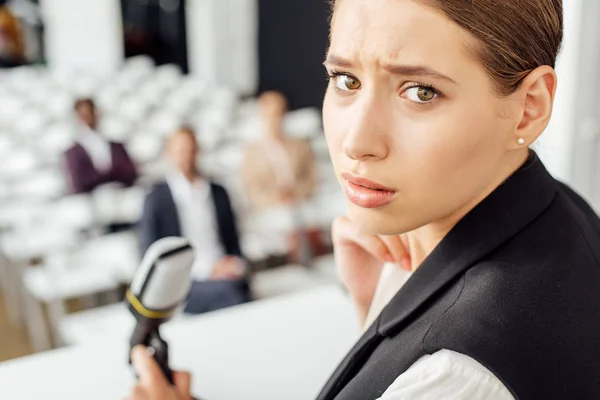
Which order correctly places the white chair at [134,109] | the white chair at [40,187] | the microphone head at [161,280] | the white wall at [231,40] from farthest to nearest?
1. the white wall at [231,40]
2. the white chair at [134,109]
3. the white chair at [40,187]
4. the microphone head at [161,280]

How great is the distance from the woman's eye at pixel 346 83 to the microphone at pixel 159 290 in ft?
0.80

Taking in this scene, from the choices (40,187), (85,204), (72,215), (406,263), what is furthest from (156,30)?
(406,263)

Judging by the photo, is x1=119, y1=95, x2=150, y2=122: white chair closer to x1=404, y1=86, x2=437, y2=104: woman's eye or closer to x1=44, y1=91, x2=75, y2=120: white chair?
x1=44, y1=91, x2=75, y2=120: white chair

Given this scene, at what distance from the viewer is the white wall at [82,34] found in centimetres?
908

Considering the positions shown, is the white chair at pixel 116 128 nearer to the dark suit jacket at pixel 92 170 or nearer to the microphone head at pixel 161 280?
the dark suit jacket at pixel 92 170

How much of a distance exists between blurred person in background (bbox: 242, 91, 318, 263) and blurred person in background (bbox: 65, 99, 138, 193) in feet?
2.19

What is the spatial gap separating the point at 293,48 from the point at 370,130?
7474 mm

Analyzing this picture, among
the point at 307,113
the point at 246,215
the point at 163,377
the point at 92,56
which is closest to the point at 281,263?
the point at 246,215

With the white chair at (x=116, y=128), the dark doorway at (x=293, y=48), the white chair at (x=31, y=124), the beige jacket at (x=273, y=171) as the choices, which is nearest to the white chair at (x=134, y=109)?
the white chair at (x=116, y=128)

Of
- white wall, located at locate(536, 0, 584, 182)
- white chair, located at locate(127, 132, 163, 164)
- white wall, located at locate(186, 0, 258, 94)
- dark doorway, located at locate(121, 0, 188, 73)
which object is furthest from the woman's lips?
dark doorway, located at locate(121, 0, 188, 73)

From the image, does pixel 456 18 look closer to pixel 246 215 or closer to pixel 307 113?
pixel 246 215

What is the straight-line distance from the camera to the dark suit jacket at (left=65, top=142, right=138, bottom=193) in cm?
346

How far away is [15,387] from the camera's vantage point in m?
0.89

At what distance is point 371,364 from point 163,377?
9.7 inches
